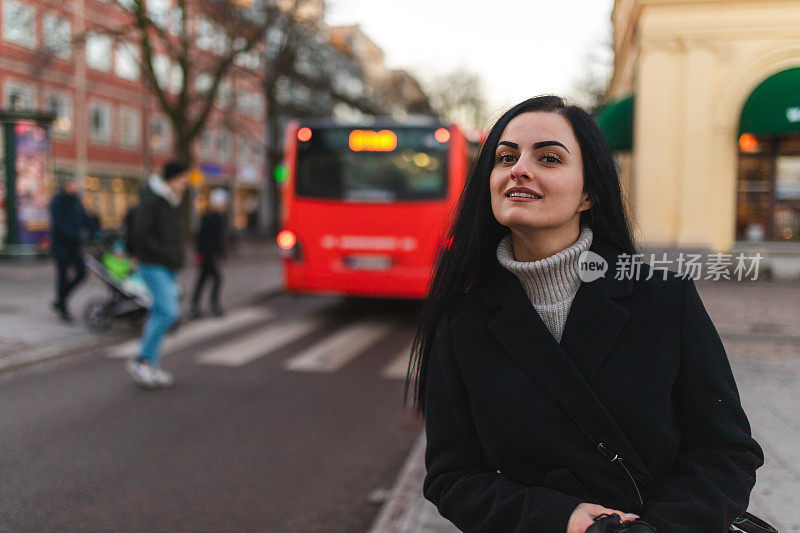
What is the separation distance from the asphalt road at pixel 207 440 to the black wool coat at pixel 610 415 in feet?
7.56

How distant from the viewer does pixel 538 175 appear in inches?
59.4

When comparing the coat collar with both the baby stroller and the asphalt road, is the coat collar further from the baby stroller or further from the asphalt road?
the baby stroller

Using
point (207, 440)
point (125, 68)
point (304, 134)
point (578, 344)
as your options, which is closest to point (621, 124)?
point (578, 344)

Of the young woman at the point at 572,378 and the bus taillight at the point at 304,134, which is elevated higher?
the bus taillight at the point at 304,134

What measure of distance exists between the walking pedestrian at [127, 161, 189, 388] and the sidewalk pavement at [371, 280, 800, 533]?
10.9ft

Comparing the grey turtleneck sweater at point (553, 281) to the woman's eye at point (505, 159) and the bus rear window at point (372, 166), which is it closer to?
the woman's eye at point (505, 159)

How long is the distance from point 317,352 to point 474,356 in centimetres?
686

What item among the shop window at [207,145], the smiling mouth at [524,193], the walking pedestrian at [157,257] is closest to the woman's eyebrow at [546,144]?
the smiling mouth at [524,193]

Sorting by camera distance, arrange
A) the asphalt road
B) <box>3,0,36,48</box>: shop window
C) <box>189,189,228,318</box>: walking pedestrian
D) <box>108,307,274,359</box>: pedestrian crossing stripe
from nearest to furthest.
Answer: the asphalt road → <box>108,307,274,359</box>: pedestrian crossing stripe → <box>189,189,228,318</box>: walking pedestrian → <box>3,0,36,48</box>: shop window

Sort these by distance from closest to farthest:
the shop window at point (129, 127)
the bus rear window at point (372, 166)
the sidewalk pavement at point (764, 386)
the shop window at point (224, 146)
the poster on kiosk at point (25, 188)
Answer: the sidewalk pavement at point (764, 386) < the bus rear window at point (372, 166) < the poster on kiosk at point (25, 188) < the shop window at point (129, 127) < the shop window at point (224, 146)

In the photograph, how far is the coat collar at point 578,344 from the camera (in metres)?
1.44

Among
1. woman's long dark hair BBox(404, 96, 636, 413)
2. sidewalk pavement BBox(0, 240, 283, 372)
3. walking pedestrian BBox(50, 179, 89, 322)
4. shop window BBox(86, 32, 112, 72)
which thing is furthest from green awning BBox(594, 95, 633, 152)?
shop window BBox(86, 32, 112, 72)

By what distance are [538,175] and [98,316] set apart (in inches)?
335

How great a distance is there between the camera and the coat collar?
1437 millimetres
